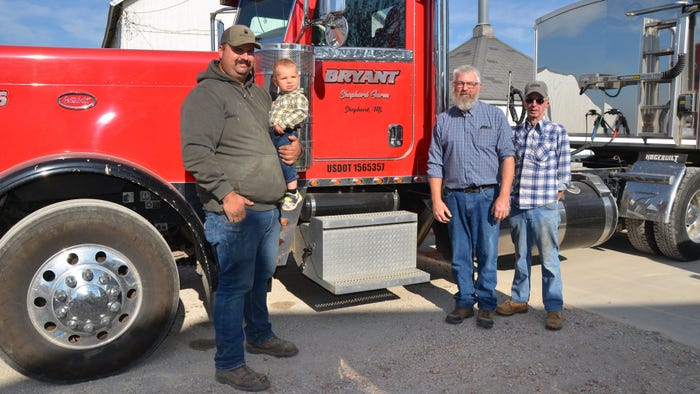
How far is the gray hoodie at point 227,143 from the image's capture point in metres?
2.74

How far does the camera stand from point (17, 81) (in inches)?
125

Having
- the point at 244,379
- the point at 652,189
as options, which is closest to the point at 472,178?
the point at 244,379

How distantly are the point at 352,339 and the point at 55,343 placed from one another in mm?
1694

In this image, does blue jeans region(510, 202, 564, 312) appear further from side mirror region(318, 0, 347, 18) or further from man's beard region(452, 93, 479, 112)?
side mirror region(318, 0, 347, 18)

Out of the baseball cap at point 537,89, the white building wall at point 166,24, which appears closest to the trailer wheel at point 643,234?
the baseball cap at point 537,89

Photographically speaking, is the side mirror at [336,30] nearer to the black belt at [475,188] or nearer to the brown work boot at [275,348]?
the black belt at [475,188]

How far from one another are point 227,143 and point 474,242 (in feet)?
6.21

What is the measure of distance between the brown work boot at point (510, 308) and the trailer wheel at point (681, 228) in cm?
243

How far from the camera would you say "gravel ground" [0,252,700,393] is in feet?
10.1

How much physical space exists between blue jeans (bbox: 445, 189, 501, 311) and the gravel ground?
8.5 inches

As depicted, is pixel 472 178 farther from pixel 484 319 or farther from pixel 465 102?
pixel 484 319

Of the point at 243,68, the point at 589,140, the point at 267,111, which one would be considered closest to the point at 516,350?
the point at 267,111

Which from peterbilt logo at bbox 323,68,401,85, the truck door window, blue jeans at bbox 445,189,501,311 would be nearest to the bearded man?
blue jeans at bbox 445,189,501,311

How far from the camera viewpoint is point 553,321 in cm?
390
